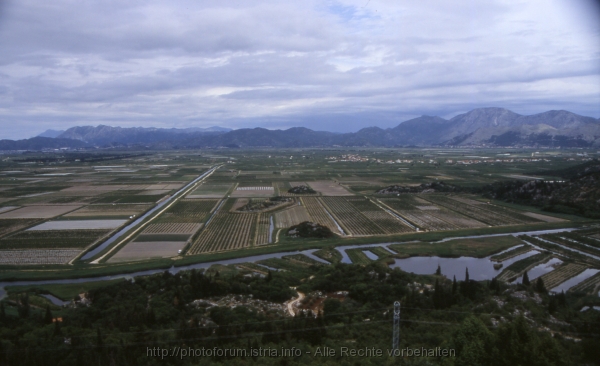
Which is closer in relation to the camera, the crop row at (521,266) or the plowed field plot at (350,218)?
the crop row at (521,266)

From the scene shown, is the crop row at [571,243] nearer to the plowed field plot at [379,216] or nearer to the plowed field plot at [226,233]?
the plowed field plot at [379,216]

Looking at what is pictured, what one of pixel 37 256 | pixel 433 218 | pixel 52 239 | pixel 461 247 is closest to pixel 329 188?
pixel 433 218

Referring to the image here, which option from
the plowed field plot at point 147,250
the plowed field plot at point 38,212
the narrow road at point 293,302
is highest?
the plowed field plot at point 38,212

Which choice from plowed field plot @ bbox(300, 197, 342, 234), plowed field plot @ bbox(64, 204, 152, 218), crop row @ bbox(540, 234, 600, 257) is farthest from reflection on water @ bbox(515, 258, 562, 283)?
plowed field plot @ bbox(64, 204, 152, 218)

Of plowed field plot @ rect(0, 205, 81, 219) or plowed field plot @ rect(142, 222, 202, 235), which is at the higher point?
plowed field plot @ rect(0, 205, 81, 219)

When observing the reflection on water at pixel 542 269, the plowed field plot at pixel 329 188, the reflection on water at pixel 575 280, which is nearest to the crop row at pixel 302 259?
the reflection on water at pixel 542 269

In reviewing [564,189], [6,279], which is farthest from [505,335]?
[564,189]

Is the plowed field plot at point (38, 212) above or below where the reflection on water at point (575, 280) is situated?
above

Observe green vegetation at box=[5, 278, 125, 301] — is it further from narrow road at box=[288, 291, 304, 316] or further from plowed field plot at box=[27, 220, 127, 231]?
plowed field plot at box=[27, 220, 127, 231]

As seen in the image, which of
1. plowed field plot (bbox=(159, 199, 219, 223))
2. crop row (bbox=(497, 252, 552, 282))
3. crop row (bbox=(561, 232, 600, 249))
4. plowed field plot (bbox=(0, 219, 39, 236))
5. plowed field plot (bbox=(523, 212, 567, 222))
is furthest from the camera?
plowed field plot (bbox=(159, 199, 219, 223))
